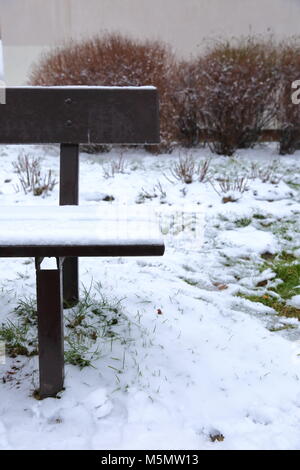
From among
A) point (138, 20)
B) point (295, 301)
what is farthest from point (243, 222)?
point (138, 20)

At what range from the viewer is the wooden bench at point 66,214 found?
1426 millimetres

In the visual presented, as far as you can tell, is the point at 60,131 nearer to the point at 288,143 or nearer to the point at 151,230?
the point at 151,230

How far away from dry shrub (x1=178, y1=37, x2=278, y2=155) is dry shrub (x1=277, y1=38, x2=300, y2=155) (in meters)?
0.12

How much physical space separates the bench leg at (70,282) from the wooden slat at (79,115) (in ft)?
1.80

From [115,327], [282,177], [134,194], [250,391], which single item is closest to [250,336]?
[250,391]

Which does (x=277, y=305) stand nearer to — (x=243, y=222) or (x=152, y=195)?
(x=243, y=222)

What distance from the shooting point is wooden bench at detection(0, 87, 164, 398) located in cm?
143

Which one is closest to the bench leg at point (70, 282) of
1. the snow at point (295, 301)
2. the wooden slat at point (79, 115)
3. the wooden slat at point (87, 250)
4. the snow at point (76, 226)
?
the snow at point (76, 226)

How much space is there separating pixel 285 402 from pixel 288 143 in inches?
217

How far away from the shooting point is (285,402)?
5.70 ft

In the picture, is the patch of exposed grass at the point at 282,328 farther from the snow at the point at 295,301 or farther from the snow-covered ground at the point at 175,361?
the snow at the point at 295,301

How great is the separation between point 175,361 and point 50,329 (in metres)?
0.56

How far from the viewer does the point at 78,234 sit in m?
1.49

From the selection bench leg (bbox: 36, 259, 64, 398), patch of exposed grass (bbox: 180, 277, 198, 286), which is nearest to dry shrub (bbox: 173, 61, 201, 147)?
patch of exposed grass (bbox: 180, 277, 198, 286)
